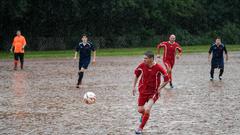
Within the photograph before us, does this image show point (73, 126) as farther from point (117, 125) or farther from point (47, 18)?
point (47, 18)

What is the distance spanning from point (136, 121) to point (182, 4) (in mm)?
59553

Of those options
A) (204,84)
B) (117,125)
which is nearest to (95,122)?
(117,125)

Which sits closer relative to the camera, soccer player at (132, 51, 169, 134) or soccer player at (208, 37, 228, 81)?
soccer player at (132, 51, 169, 134)

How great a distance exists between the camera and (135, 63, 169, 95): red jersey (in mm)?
12969

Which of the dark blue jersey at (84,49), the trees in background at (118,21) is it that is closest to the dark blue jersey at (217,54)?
the dark blue jersey at (84,49)

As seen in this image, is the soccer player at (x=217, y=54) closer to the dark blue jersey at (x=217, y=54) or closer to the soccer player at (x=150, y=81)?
the dark blue jersey at (x=217, y=54)

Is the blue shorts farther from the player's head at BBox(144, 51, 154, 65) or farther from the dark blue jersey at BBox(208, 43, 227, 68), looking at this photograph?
the player's head at BBox(144, 51, 154, 65)

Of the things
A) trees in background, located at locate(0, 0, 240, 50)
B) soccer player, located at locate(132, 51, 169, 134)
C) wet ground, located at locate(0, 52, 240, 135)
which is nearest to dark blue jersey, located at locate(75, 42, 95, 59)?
wet ground, located at locate(0, 52, 240, 135)

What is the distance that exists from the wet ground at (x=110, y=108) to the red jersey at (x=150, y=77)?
86cm

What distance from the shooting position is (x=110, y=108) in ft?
53.9

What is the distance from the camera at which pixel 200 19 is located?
248 feet

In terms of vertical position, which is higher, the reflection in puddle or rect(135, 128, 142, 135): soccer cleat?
rect(135, 128, 142, 135): soccer cleat

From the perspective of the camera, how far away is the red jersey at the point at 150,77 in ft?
42.5

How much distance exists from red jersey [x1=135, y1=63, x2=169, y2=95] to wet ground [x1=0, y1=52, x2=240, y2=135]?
86cm
